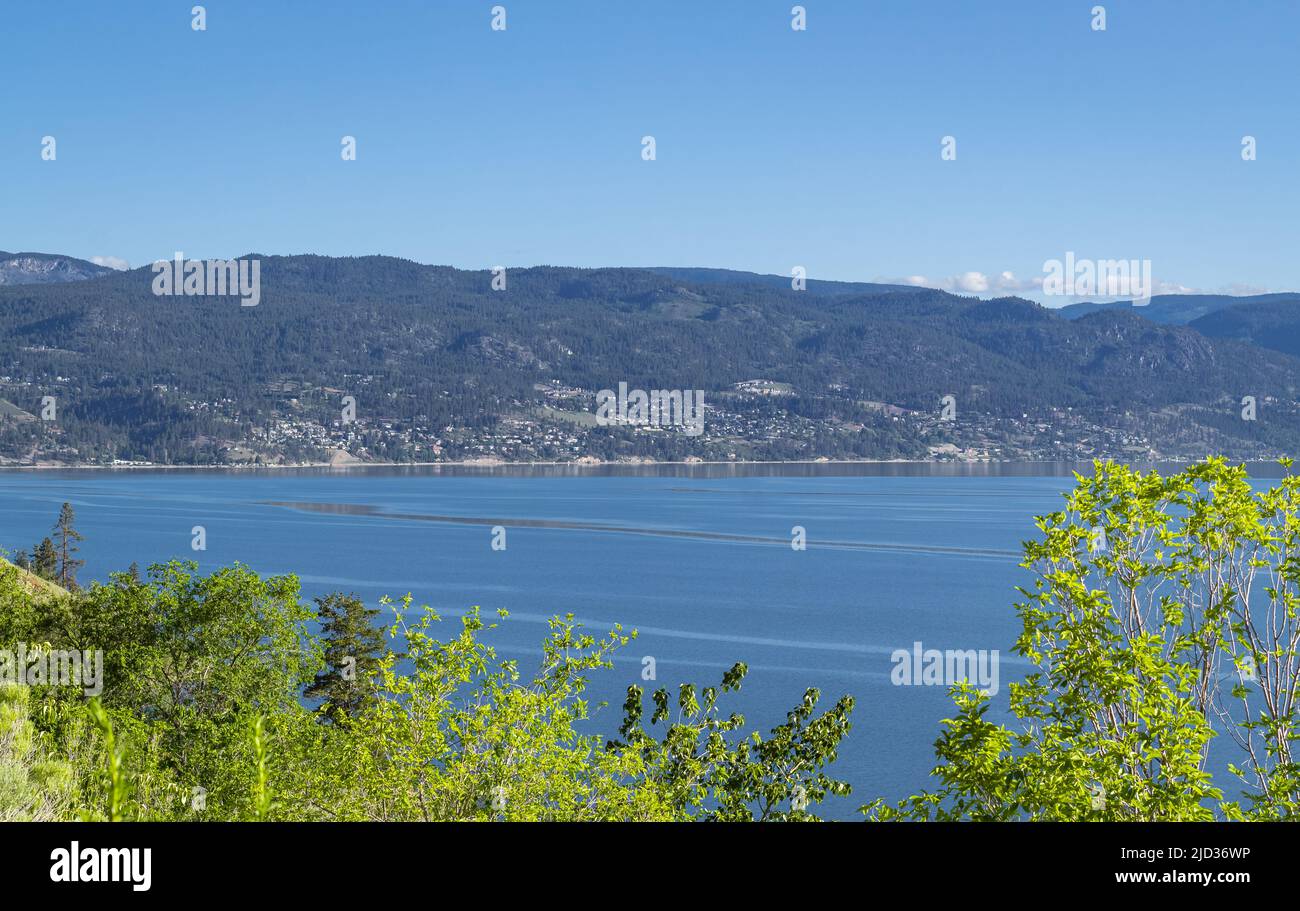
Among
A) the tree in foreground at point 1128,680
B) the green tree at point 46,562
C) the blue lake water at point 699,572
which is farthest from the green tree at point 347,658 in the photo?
the green tree at point 46,562

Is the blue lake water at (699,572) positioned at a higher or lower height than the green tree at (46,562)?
lower

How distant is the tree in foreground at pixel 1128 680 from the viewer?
998 cm

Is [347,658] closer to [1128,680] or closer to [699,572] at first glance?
[1128,680]

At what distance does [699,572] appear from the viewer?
11075 centimetres

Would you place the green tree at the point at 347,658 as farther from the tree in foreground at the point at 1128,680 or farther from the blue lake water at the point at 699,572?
the tree in foreground at the point at 1128,680

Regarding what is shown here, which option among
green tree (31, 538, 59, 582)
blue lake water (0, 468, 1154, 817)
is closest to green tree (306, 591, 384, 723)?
blue lake water (0, 468, 1154, 817)

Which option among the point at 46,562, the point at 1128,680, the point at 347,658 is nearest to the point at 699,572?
the point at 46,562

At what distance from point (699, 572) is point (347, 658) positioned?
75.5m

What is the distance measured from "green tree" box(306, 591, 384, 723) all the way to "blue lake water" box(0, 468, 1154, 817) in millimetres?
17286

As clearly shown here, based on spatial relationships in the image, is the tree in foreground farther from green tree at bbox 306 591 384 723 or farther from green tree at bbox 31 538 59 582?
green tree at bbox 31 538 59 582

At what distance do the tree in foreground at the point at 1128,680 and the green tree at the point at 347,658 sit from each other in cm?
2557

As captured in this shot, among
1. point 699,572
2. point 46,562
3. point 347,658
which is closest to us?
point 347,658

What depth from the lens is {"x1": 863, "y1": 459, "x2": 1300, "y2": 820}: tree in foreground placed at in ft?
32.8
